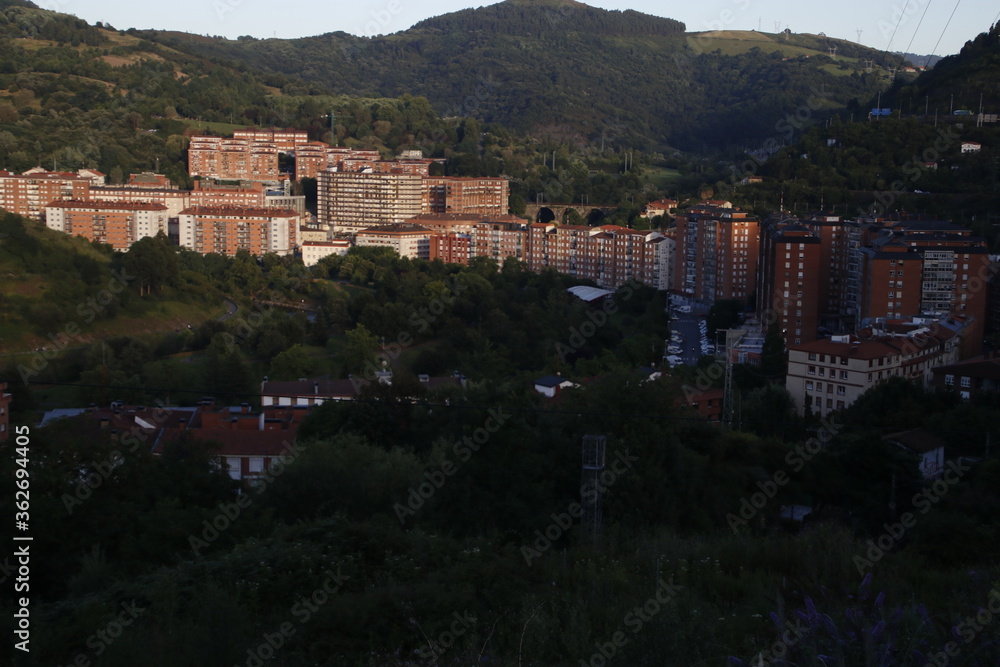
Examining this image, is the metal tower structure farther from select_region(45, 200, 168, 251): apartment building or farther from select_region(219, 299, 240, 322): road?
select_region(45, 200, 168, 251): apartment building

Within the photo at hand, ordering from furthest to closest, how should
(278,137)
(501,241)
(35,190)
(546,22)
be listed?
1. (546,22)
2. (278,137)
3. (35,190)
4. (501,241)

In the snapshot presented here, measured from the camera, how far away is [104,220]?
77.0 feet

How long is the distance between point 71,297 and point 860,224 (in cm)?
1185

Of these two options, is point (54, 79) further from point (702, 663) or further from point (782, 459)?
point (702, 663)

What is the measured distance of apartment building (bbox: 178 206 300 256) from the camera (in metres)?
23.7

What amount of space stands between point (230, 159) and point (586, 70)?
2913 cm

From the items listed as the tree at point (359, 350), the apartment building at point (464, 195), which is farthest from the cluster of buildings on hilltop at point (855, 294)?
the apartment building at point (464, 195)

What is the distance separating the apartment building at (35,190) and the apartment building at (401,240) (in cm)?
714

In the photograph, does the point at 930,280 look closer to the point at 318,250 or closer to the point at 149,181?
the point at 318,250

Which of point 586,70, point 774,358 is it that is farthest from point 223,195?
point 586,70

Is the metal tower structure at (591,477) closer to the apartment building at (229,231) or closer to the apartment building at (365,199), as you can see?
the apartment building at (229,231)

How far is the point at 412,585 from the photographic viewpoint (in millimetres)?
2982

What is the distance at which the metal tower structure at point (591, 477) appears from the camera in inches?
176

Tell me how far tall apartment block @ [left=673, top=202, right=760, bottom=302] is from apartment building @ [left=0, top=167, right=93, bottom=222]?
48.5ft
